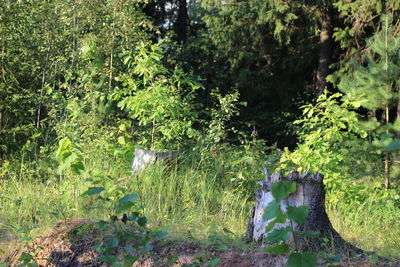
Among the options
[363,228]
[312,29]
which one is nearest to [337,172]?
[363,228]

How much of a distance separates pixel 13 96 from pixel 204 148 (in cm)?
320

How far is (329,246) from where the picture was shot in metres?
3.75

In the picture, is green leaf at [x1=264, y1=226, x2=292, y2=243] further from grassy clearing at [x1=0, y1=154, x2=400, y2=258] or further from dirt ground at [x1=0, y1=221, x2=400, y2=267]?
grassy clearing at [x1=0, y1=154, x2=400, y2=258]

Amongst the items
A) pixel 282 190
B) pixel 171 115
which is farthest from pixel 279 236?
pixel 171 115

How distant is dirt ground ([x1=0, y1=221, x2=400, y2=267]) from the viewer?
11.1 ft

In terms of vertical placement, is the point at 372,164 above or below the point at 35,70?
below

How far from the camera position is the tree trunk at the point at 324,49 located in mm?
12586

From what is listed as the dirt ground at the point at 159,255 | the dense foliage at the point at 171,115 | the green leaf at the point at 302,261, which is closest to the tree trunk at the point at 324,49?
the dense foliage at the point at 171,115

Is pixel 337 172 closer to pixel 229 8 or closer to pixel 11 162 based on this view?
pixel 11 162

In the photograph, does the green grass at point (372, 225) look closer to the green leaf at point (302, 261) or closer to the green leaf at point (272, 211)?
the green leaf at point (302, 261)

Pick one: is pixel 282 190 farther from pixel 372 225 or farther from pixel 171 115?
pixel 171 115

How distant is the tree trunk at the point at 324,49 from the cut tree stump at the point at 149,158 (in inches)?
282

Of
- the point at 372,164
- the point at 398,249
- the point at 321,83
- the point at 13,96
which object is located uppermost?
the point at 321,83

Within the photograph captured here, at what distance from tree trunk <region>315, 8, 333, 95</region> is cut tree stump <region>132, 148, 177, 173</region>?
716 centimetres
